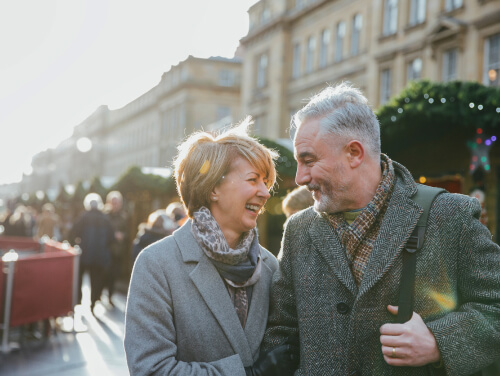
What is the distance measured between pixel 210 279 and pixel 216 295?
0.25ft

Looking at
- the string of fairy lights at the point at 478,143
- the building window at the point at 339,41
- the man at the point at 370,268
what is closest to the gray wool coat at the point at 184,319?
the man at the point at 370,268

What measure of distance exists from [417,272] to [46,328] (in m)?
7.35

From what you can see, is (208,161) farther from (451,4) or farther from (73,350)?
(451,4)

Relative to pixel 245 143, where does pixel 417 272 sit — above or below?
below

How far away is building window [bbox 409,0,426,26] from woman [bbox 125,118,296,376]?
1945cm

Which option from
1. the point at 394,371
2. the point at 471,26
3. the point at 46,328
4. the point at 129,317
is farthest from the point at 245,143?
the point at 471,26

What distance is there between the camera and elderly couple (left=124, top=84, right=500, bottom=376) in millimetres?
2057

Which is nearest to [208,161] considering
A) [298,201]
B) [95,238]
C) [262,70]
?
[298,201]

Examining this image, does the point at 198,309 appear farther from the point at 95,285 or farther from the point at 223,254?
the point at 95,285

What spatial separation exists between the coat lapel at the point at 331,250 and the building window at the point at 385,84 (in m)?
→ 20.7

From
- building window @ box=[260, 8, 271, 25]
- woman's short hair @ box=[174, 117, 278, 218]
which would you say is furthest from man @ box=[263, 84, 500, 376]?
building window @ box=[260, 8, 271, 25]

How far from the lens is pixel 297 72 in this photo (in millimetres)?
29641

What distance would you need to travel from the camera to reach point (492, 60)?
17.1 meters

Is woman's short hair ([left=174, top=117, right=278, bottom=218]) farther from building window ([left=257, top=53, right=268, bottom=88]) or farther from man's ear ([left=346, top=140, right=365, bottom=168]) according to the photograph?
building window ([left=257, top=53, right=268, bottom=88])
